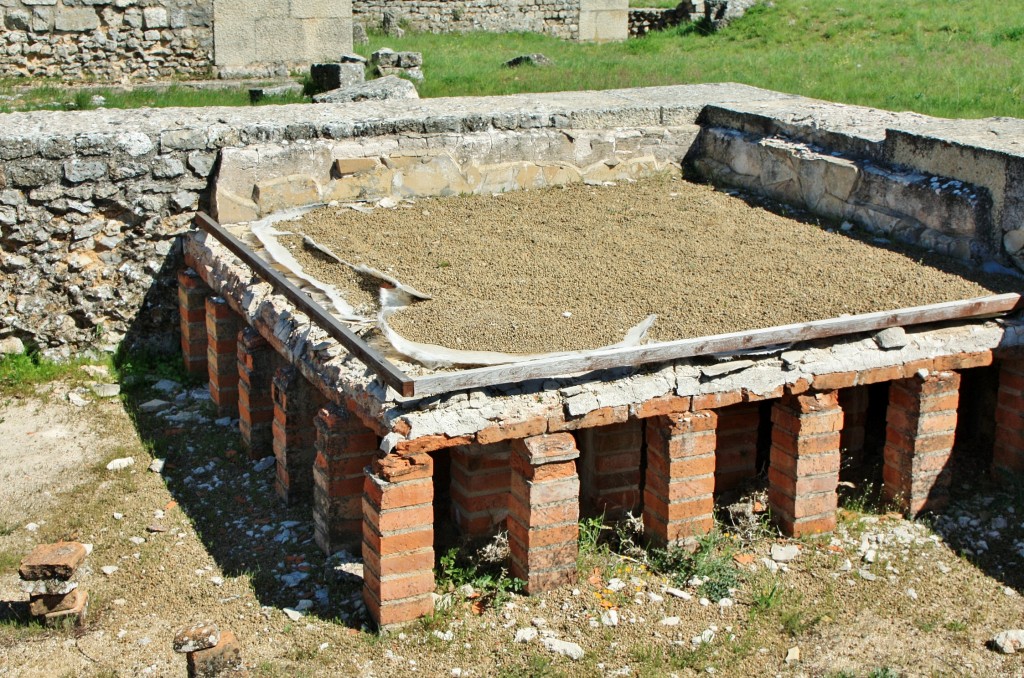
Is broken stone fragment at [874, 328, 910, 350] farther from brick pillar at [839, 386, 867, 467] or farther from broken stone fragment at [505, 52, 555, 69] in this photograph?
broken stone fragment at [505, 52, 555, 69]

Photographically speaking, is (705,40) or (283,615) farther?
(705,40)

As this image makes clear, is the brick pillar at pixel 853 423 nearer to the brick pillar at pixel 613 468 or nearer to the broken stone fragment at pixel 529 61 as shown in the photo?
the brick pillar at pixel 613 468

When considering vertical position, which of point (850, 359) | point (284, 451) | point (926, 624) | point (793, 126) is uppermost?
point (793, 126)

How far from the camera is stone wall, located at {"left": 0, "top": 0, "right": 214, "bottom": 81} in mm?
11781

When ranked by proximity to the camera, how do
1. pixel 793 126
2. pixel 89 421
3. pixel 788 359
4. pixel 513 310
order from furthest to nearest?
pixel 793 126 < pixel 89 421 < pixel 513 310 < pixel 788 359

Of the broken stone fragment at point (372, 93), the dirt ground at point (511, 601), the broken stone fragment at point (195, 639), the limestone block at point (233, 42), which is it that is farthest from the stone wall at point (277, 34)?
the broken stone fragment at point (195, 639)

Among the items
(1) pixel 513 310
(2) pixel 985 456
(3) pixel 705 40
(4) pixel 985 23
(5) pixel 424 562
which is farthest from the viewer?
(3) pixel 705 40

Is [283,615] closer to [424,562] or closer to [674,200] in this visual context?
[424,562]

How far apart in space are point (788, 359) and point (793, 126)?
9.82 feet

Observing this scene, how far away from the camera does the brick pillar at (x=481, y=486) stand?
579 cm

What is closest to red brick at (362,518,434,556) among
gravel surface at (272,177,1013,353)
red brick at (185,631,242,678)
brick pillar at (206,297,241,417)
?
red brick at (185,631,242,678)

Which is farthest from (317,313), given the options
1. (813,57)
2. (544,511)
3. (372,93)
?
(813,57)

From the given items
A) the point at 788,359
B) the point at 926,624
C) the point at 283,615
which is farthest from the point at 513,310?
the point at 926,624

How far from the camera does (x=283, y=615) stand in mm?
5422
